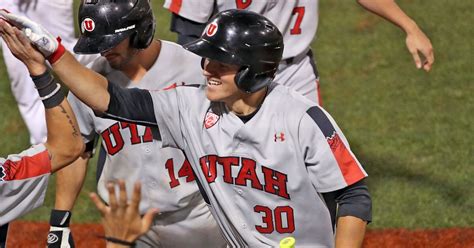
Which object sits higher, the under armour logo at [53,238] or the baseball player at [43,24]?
the under armour logo at [53,238]

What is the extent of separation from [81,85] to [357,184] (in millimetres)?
1242

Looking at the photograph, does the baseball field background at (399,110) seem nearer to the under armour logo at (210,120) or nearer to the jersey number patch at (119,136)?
the jersey number patch at (119,136)

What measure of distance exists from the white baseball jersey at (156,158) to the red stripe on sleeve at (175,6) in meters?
0.77

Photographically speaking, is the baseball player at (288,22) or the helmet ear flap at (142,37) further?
the baseball player at (288,22)

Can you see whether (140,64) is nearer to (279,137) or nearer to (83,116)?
(83,116)

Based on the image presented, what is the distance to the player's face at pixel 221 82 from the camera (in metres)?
4.88

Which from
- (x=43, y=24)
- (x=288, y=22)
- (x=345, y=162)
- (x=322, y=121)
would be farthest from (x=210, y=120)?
(x=43, y=24)

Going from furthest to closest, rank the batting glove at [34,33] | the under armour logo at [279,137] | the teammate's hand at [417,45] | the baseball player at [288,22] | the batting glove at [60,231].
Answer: the baseball player at [288,22], the teammate's hand at [417,45], the batting glove at [60,231], the under armour logo at [279,137], the batting glove at [34,33]

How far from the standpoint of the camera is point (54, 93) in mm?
4961

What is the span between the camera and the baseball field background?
8297 mm

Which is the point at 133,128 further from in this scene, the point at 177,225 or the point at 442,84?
the point at 442,84

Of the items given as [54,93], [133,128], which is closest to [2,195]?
[54,93]

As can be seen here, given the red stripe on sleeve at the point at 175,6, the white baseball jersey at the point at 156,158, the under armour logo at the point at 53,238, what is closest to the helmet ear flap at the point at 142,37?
the white baseball jersey at the point at 156,158

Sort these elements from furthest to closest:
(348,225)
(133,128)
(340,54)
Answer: (340,54)
(133,128)
(348,225)
